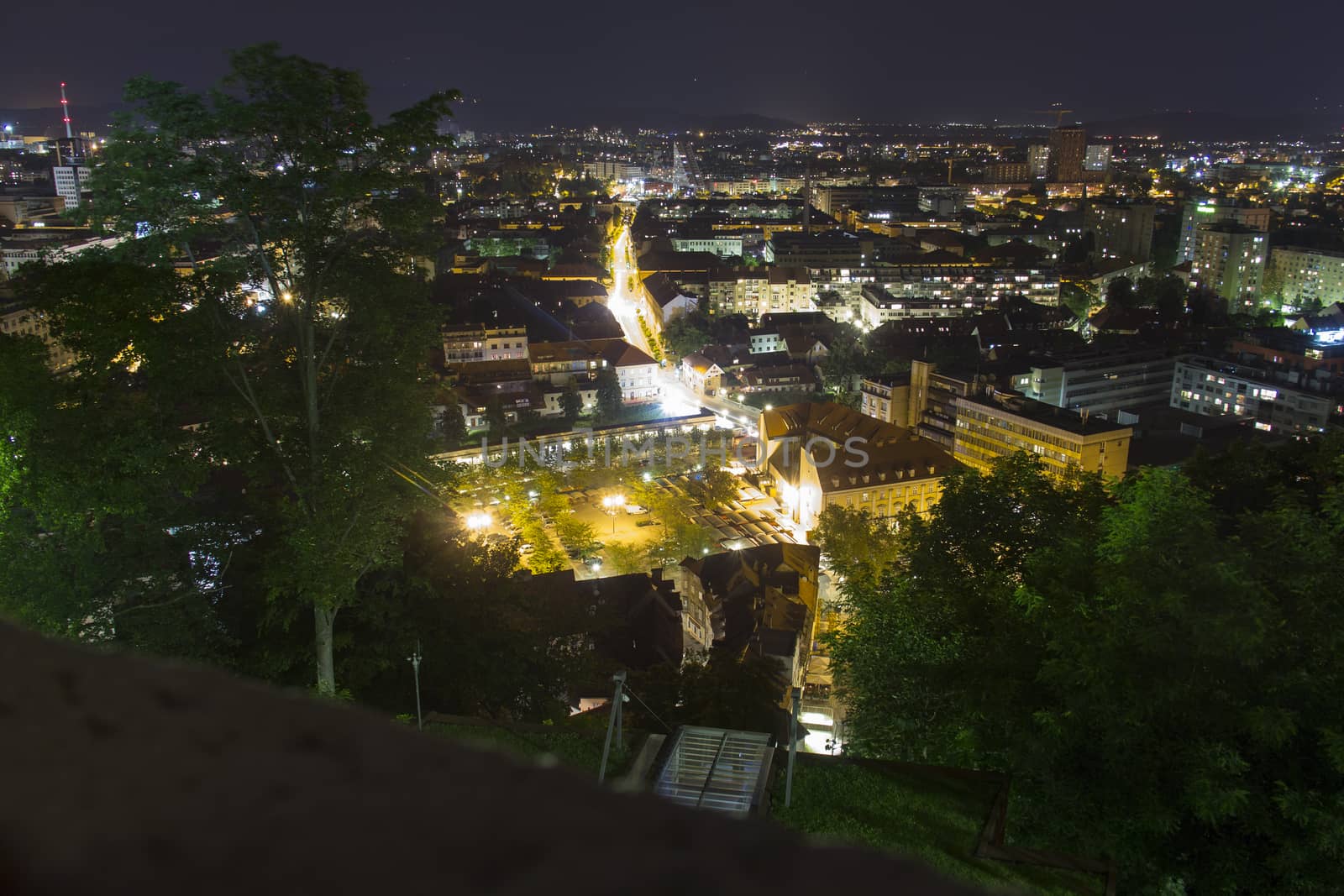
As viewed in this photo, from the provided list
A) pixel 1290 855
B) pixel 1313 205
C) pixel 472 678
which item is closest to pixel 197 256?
pixel 472 678

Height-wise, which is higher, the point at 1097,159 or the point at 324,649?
the point at 1097,159

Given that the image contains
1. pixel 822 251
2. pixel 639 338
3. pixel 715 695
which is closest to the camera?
pixel 715 695

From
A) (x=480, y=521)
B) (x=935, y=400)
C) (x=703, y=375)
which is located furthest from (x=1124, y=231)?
(x=480, y=521)

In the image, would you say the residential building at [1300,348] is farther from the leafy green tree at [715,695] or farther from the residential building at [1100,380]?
the leafy green tree at [715,695]

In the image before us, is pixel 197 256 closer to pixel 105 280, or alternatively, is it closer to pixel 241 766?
pixel 105 280

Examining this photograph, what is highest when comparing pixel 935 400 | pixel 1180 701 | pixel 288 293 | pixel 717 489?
pixel 288 293

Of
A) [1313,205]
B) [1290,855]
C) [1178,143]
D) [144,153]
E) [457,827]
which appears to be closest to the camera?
[457,827]

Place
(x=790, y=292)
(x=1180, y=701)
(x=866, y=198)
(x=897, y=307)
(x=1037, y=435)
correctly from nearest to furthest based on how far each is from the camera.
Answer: (x=1180, y=701)
(x=1037, y=435)
(x=897, y=307)
(x=790, y=292)
(x=866, y=198)

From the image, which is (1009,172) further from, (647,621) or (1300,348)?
(647,621)
